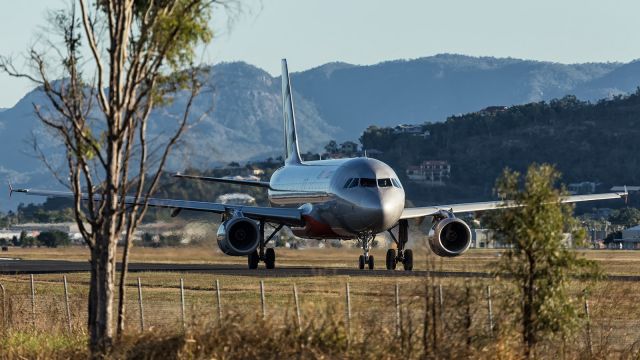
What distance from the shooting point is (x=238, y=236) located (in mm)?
59156

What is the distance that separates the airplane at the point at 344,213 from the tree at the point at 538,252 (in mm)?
29384

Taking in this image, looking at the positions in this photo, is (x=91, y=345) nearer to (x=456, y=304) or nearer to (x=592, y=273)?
(x=456, y=304)

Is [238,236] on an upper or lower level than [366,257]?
upper

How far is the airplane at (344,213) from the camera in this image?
2216 inches

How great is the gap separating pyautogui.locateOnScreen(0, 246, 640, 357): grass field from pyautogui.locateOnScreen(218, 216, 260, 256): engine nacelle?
2.87m

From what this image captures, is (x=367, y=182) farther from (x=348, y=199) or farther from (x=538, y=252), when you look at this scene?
(x=538, y=252)

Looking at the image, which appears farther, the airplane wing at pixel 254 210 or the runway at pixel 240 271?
the airplane wing at pixel 254 210

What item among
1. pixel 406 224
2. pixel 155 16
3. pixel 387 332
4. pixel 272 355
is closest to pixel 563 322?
pixel 387 332

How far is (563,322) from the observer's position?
80.3ft

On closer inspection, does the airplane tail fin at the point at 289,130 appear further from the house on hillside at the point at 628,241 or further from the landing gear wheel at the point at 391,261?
the house on hillside at the point at 628,241

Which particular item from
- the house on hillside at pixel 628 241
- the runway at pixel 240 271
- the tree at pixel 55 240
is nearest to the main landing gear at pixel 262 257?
the runway at pixel 240 271

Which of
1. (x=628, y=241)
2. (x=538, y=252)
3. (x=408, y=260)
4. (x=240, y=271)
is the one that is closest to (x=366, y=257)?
(x=408, y=260)

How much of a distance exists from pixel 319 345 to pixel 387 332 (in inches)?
51.9

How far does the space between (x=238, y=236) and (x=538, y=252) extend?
35.6 metres
